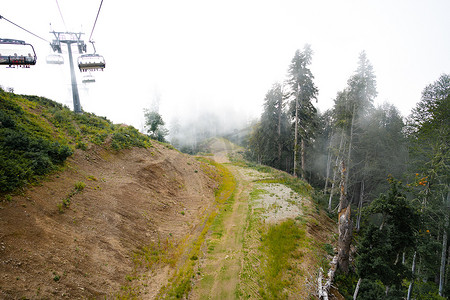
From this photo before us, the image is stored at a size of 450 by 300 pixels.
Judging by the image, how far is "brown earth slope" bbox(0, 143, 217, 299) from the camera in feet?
21.7

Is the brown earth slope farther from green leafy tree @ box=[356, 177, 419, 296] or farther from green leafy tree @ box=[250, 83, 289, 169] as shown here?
green leafy tree @ box=[250, 83, 289, 169]

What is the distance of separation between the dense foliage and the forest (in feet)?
54.3

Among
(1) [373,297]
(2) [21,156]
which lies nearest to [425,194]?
(1) [373,297]

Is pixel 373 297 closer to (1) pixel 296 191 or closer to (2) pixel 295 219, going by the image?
(2) pixel 295 219

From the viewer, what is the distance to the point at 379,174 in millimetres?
26125

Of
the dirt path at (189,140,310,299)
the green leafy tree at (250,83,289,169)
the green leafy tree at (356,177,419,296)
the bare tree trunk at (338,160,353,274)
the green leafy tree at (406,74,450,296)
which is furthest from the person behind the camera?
the green leafy tree at (250,83,289,169)

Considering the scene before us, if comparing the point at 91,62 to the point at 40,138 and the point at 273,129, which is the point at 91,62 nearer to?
the point at 40,138

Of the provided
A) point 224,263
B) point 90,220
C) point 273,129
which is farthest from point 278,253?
point 273,129

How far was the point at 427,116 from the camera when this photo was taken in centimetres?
1658

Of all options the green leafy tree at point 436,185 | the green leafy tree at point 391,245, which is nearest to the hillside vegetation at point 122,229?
the green leafy tree at point 391,245

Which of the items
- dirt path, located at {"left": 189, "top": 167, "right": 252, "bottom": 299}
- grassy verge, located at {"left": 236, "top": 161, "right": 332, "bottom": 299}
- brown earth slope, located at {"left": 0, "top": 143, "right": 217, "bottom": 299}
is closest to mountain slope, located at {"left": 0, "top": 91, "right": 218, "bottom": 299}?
brown earth slope, located at {"left": 0, "top": 143, "right": 217, "bottom": 299}

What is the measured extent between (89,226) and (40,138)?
710 cm

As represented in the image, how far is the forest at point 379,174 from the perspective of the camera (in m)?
8.77

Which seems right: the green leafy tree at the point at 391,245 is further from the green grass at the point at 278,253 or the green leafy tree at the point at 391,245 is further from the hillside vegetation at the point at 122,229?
the green grass at the point at 278,253
